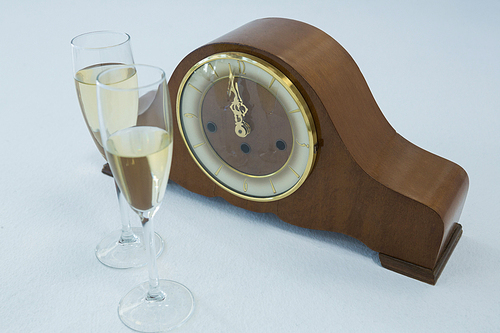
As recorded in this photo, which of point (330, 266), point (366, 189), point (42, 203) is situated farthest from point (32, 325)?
point (366, 189)

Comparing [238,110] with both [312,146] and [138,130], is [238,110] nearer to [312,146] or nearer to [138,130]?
[312,146]

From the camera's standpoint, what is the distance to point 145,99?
864 millimetres

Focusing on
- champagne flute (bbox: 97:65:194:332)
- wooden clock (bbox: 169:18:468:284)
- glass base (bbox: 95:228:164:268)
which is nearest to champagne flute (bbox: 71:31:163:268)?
glass base (bbox: 95:228:164:268)

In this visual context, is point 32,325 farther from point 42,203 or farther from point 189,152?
point 189,152

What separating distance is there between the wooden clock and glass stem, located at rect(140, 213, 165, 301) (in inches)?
14.4

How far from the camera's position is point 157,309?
109cm

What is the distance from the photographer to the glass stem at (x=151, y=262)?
0.98 meters

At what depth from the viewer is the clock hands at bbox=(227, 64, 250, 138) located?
3.93 ft

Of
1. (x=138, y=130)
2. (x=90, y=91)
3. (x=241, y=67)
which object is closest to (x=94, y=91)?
(x=90, y=91)

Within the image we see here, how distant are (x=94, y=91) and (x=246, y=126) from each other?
1.26ft

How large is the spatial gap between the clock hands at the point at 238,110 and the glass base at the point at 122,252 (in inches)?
13.7

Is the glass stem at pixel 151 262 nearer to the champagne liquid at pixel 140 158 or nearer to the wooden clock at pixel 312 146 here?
the champagne liquid at pixel 140 158

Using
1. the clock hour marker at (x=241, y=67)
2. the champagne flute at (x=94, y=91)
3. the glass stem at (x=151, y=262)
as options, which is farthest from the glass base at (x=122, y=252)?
the clock hour marker at (x=241, y=67)

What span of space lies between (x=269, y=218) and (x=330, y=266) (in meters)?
0.24
